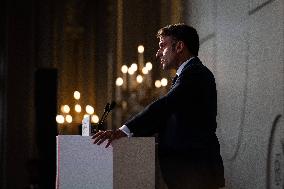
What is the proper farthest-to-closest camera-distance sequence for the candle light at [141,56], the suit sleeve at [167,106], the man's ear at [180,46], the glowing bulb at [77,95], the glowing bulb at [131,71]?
1. the glowing bulb at [77,95]
2. the glowing bulb at [131,71]
3. the candle light at [141,56]
4. the man's ear at [180,46]
5. the suit sleeve at [167,106]

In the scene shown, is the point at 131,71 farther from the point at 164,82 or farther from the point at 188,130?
the point at 188,130

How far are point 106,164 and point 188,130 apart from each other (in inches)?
14.4

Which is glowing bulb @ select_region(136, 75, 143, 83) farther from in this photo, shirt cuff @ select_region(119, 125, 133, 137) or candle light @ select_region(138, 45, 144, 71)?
shirt cuff @ select_region(119, 125, 133, 137)

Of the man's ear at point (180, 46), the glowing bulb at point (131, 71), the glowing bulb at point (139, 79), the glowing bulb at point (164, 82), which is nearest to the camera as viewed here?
the man's ear at point (180, 46)

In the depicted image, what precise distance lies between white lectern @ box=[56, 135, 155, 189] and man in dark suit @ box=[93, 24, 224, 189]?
84 millimetres

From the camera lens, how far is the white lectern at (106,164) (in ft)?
6.82

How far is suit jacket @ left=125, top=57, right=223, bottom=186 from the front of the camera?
220cm

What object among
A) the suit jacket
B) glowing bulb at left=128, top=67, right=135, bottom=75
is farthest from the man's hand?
glowing bulb at left=128, top=67, right=135, bottom=75

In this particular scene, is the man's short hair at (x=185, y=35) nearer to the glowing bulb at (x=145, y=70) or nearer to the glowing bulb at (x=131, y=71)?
the glowing bulb at (x=145, y=70)

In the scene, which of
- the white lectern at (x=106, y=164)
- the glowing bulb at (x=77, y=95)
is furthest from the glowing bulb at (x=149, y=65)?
the white lectern at (x=106, y=164)

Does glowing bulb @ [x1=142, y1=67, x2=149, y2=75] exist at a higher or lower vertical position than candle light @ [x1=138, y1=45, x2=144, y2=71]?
lower

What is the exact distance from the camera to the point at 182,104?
Result: 2227mm

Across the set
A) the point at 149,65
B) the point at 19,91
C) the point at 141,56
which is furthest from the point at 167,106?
the point at 19,91

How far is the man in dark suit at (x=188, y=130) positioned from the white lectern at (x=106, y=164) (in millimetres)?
84
